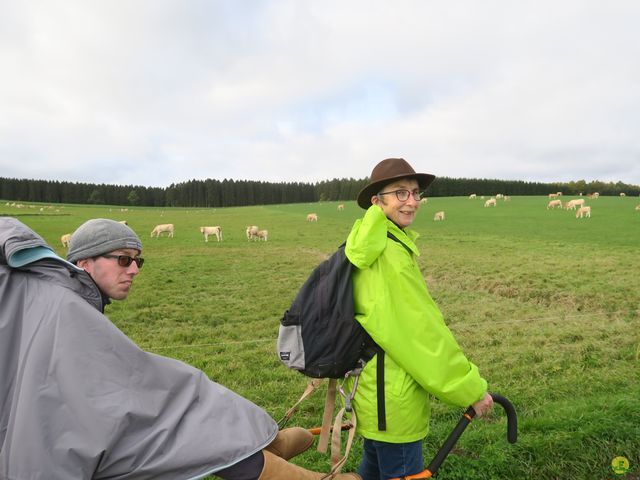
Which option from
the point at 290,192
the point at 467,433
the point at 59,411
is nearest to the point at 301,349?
the point at 59,411

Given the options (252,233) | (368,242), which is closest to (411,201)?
(368,242)

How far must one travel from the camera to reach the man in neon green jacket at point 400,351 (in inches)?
87.0

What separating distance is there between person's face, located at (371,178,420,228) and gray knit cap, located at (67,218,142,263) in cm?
157

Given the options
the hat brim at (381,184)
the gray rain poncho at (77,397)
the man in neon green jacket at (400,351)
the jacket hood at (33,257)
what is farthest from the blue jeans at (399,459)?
the jacket hood at (33,257)

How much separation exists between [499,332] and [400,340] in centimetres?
700

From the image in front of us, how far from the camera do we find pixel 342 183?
131 metres

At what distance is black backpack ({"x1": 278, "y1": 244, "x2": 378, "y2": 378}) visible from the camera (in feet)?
7.57

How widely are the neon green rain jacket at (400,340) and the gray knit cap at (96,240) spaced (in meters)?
→ 1.24

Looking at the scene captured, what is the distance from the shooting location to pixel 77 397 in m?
1.54

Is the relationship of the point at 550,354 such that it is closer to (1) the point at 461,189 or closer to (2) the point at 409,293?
(2) the point at 409,293

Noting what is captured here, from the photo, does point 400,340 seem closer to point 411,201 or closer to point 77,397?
point 411,201

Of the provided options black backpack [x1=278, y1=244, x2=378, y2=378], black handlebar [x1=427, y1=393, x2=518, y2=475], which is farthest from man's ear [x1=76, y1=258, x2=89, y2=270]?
black handlebar [x1=427, y1=393, x2=518, y2=475]

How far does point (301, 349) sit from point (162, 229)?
31034 mm

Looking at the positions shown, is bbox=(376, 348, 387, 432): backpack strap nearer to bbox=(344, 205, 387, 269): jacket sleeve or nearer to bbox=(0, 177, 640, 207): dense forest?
bbox=(344, 205, 387, 269): jacket sleeve
